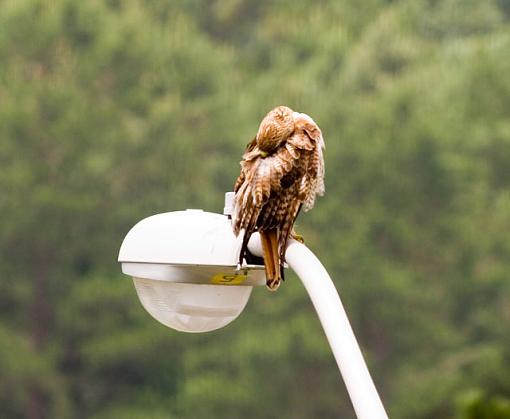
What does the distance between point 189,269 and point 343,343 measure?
216mm

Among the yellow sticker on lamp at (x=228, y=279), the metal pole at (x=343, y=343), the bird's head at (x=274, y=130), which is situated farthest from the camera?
the yellow sticker on lamp at (x=228, y=279)

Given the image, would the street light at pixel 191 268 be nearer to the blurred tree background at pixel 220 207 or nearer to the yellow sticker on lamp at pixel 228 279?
the yellow sticker on lamp at pixel 228 279

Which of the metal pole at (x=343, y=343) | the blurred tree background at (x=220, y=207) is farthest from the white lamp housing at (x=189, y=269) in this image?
the blurred tree background at (x=220, y=207)

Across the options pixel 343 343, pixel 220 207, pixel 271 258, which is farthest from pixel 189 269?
pixel 220 207

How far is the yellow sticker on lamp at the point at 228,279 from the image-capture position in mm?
675

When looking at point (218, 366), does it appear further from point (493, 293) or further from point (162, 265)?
point (162, 265)

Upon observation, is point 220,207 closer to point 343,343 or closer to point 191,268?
point 191,268

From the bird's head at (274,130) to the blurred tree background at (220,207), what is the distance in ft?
13.9

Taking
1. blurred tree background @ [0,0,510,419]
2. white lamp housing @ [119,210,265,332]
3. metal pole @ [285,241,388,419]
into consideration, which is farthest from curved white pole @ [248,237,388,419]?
blurred tree background @ [0,0,510,419]

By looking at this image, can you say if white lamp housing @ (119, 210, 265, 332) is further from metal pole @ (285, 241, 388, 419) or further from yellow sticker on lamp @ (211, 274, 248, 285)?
metal pole @ (285, 241, 388, 419)

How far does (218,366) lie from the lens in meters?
5.02

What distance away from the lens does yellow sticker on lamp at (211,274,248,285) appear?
67cm

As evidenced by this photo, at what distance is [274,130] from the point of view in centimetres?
57

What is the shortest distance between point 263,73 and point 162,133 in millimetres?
762
